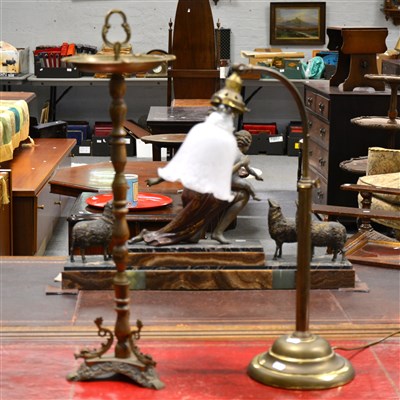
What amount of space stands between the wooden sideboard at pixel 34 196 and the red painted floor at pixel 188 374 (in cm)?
360

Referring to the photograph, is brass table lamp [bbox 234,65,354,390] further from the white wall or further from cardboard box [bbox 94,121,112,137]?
the white wall

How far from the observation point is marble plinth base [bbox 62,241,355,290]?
2.81 metres

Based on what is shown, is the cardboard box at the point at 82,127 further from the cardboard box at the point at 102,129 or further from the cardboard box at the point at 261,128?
the cardboard box at the point at 261,128

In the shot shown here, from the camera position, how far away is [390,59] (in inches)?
356

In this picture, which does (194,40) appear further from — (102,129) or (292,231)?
(292,231)

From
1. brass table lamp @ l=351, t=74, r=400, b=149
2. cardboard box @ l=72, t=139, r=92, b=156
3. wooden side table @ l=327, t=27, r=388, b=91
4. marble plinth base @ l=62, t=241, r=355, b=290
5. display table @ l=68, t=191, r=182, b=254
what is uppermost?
wooden side table @ l=327, t=27, r=388, b=91

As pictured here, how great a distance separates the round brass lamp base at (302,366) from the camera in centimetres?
214

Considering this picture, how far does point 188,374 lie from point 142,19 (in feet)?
31.4

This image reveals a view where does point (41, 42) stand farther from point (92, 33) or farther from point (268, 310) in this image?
point (268, 310)

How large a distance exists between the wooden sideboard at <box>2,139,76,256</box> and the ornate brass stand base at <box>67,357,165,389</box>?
3882mm

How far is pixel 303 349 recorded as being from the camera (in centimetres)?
213

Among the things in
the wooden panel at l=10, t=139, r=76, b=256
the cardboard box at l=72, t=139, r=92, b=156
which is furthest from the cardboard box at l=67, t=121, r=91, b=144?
the wooden panel at l=10, t=139, r=76, b=256

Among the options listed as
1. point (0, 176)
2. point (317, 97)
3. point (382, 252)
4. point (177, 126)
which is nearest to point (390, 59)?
point (317, 97)

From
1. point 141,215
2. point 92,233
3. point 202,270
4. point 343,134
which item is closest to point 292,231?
point 202,270
